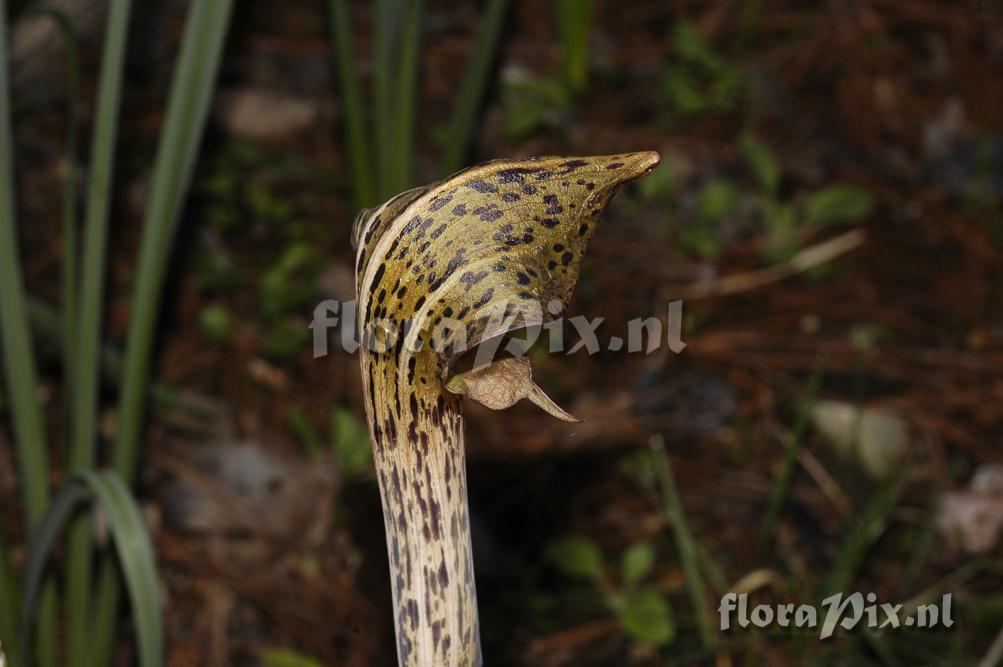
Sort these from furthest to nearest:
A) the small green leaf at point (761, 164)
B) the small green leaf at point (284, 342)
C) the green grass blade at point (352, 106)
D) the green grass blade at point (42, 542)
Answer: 1. the small green leaf at point (761, 164)
2. the small green leaf at point (284, 342)
3. the green grass blade at point (352, 106)
4. the green grass blade at point (42, 542)

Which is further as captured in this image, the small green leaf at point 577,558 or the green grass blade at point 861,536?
the small green leaf at point 577,558

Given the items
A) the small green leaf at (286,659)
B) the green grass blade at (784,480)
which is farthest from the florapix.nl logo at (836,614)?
the small green leaf at (286,659)

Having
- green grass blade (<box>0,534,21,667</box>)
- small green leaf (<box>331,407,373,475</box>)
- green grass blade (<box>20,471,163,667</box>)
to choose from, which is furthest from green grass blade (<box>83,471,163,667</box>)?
small green leaf (<box>331,407,373,475</box>)

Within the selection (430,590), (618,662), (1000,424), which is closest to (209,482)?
(618,662)

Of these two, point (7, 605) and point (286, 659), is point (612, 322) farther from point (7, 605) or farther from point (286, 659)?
point (7, 605)

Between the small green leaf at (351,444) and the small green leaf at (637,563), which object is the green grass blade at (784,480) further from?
the small green leaf at (351,444)

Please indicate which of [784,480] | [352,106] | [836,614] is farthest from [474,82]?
[836,614]

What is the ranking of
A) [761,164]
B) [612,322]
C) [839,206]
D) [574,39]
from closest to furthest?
[612,322] → [839,206] → [761,164] → [574,39]

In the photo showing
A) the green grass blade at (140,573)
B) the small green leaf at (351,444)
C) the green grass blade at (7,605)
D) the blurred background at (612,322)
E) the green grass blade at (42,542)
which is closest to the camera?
the green grass blade at (140,573)

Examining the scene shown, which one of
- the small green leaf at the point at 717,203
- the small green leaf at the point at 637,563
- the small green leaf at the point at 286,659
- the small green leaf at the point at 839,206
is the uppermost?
the small green leaf at the point at 717,203
